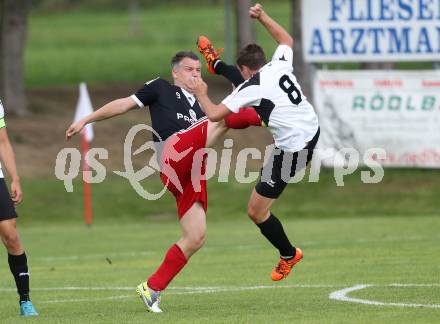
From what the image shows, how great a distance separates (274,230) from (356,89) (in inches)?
561

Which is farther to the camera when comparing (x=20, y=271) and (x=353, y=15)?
(x=353, y=15)

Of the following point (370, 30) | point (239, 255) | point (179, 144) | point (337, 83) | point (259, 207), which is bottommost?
point (337, 83)

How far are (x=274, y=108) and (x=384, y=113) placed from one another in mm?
14478

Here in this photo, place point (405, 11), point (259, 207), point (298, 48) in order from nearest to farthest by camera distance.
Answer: point (259, 207) → point (405, 11) → point (298, 48)

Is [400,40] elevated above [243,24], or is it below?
above

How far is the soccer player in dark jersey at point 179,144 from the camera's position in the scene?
38.8ft

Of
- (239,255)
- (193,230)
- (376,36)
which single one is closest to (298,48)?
(376,36)

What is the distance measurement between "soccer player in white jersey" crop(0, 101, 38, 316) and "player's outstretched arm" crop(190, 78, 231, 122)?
179 centimetres

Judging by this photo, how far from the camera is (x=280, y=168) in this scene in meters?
12.5

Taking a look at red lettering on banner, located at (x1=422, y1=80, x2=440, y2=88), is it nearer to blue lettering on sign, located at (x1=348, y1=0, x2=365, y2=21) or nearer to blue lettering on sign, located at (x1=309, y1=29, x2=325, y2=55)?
blue lettering on sign, located at (x1=348, y1=0, x2=365, y2=21)

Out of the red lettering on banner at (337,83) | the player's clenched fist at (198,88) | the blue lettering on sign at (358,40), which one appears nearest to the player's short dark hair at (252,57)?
the player's clenched fist at (198,88)

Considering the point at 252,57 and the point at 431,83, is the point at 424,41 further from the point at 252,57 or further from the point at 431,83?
the point at 252,57

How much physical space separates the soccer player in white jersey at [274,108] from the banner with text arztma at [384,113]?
13525mm

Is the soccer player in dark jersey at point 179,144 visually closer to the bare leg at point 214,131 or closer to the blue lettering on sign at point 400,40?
the bare leg at point 214,131
